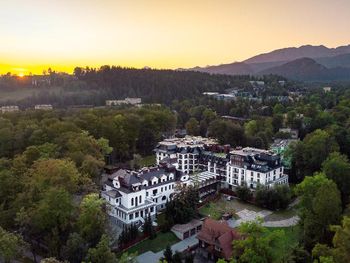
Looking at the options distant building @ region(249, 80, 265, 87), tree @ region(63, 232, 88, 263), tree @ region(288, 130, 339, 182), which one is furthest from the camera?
distant building @ region(249, 80, 265, 87)

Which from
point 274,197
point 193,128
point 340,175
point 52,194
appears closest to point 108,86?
point 193,128

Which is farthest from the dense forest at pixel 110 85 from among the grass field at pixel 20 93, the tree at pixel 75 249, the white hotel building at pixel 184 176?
the tree at pixel 75 249

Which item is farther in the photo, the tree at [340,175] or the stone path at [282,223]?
the tree at [340,175]

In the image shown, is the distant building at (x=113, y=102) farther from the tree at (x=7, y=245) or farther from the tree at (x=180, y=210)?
the tree at (x=7, y=245)

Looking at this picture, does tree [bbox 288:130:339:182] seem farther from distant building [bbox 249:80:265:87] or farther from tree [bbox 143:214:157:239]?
distant building [bbox 249:80:265:87]

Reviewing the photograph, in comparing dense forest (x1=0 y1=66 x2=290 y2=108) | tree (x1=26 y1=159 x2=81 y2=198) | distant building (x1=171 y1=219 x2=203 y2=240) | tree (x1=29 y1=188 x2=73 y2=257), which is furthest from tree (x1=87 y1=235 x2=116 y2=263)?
dense forest (x1=0 y1=66 x2=290 y2=108)

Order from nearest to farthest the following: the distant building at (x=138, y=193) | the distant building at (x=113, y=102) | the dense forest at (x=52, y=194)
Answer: the dense forest at (x=52, y=194), the distant building at (x=138, y=193), the distant building at (x=113, y=102)
